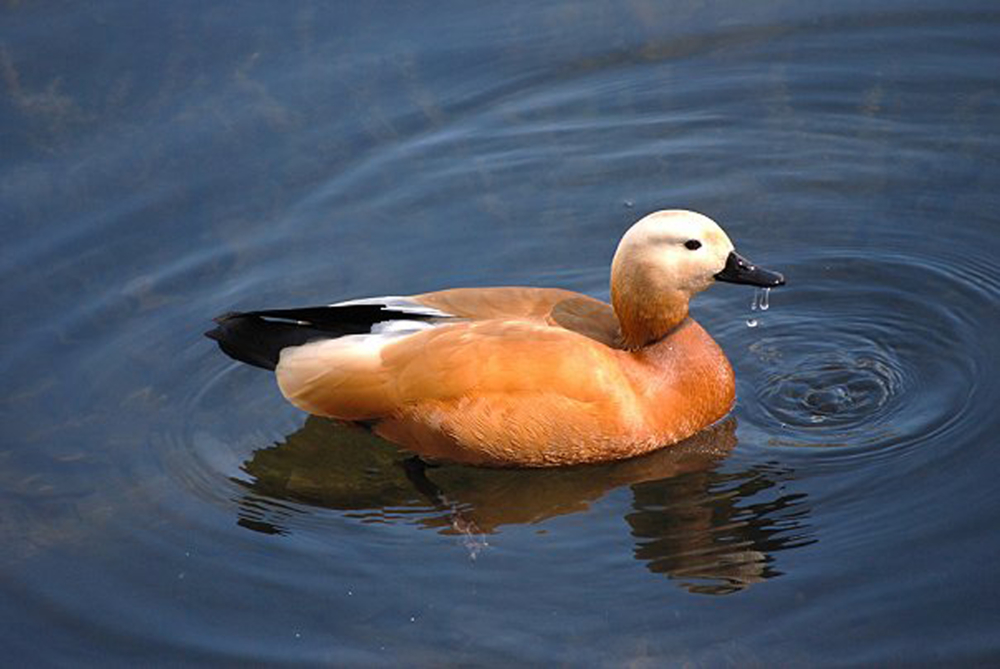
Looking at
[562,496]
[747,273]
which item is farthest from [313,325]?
[747,273]

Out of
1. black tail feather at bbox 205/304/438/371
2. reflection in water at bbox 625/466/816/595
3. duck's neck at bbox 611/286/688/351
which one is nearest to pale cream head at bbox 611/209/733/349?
duck's neck at bbox 611/286/688/351

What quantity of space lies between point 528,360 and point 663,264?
2.31 ft

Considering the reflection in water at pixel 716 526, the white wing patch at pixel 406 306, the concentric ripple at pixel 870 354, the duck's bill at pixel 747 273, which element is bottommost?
the reflection in water at pixel 716 526

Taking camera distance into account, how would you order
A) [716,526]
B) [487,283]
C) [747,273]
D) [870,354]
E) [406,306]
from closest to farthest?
[716,526], [747,273], [406,306], [870,354], [487,283]

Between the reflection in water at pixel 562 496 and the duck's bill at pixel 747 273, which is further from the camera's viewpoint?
the duck's bill at pixel 747 273

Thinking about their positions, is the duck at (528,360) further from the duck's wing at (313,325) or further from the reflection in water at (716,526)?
the reflection in water at (716,526)

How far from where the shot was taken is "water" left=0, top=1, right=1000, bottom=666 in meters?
6.18

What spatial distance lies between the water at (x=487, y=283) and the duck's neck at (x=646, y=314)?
1.65 ft

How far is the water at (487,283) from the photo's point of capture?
20.3 ft

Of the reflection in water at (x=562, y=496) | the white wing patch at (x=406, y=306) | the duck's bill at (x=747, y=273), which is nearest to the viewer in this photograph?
the reflection in water at (x=562, y=496)

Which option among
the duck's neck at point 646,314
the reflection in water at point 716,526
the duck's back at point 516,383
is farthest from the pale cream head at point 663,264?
the reflection in water at point 716,526

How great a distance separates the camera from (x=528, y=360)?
269 inches

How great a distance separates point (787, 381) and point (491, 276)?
1.63 metres

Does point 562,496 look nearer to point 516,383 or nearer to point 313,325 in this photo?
point 516,383
